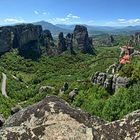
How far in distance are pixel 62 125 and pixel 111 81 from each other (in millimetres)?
120966

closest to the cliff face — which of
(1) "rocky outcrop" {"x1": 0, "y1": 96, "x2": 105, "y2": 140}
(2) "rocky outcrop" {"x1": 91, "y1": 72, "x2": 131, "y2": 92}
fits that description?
(1) "rocky outcrop" {"x1": 0, "y1": 96, "x2": 105, "y2": 140}

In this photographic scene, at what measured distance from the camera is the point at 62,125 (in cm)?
1367

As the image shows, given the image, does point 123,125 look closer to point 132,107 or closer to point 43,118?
point 43,118

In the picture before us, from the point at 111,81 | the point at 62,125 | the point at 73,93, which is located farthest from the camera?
the point at 73,93

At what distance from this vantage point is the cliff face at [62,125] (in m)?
13.2

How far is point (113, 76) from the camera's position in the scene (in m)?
132

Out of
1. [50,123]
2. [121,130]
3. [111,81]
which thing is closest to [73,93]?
[111,81]

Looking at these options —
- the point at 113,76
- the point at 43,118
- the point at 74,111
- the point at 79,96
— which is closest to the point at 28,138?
the point at 43,118

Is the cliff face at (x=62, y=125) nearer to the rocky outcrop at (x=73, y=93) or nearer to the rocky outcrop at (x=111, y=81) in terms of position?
the rocky outcrop at (x=111, y=81)

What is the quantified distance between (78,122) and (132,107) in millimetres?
88605

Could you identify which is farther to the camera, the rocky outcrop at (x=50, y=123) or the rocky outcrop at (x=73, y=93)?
the rocky outcrop at (x=73, y=93)

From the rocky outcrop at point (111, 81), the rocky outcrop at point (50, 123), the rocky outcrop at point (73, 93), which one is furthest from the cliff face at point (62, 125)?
the rocky outcrop at point (73, 93)

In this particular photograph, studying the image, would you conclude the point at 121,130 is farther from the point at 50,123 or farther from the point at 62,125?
the point at 50,123

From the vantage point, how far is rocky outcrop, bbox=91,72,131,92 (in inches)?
4830
